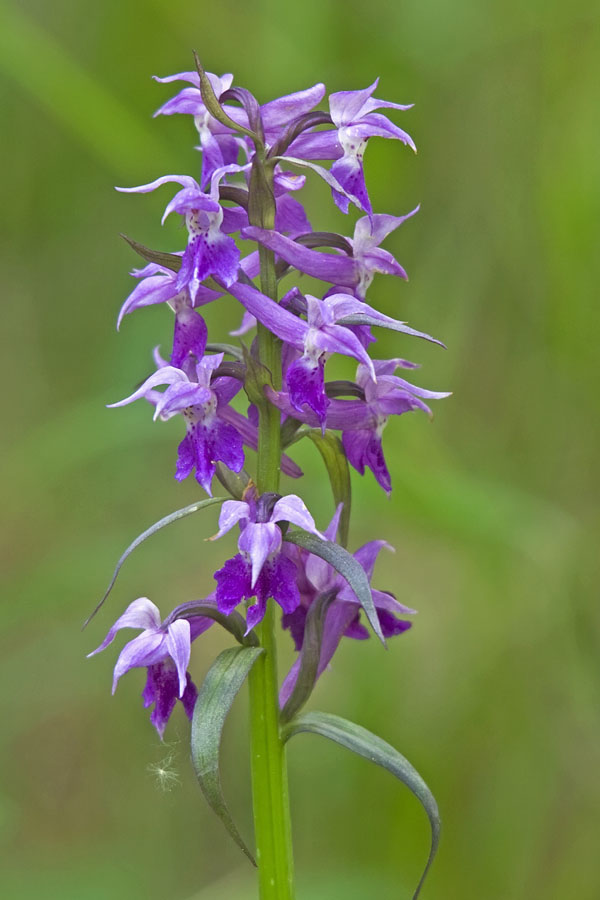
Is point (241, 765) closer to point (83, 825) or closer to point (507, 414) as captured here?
point (83, 825)

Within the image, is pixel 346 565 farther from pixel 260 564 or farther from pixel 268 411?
pixel 268 411

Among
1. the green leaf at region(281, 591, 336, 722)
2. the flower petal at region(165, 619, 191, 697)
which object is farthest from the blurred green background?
the flower petal at region(165, 619, 191, 697)

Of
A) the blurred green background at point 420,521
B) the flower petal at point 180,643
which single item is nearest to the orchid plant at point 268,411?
the flower petal at point 180,643

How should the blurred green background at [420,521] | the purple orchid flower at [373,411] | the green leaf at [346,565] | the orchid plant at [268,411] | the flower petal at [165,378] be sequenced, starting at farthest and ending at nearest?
the blurred green background at [420,521] < the purple orchid flower at [373,411] < the flower petal at [165,378] < the orchid plant at [268,411] < the green leaf at [346,565]

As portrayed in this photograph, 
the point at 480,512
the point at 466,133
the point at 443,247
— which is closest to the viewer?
the point at 480,512

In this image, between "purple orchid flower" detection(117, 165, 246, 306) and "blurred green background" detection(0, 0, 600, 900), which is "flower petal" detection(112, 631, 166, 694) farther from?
"blurred green background" detection(0, 0, 600, 900)

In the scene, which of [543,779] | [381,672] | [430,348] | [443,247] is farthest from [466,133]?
[543,779]

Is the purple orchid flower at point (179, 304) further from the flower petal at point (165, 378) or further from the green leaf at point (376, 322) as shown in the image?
the green leaf at point (376, 322)
